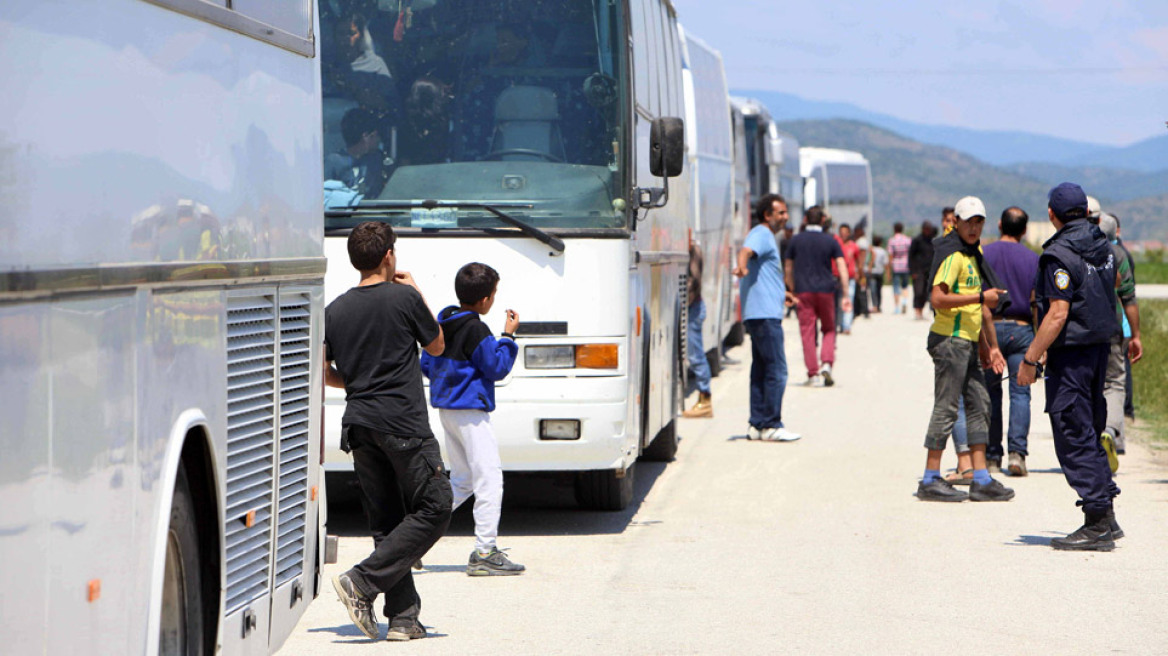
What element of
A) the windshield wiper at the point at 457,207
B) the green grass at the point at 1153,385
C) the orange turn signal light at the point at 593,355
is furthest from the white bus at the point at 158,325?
the green grass at the point at 1153,385

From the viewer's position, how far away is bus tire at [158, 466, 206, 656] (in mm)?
4652

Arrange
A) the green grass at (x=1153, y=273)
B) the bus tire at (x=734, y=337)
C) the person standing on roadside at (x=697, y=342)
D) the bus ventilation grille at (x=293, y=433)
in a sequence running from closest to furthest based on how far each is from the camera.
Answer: the bus ventilation grille at (x=293, y=433)
the person standing on roadside at (x=697, y=342)
the bus tire at (x=734, y=337)
the green grass at (x=1153, y=273)

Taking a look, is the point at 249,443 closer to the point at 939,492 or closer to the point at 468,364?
the point at 468,364

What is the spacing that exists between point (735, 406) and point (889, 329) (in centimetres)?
1489

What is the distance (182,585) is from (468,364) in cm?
352

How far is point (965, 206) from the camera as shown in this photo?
35.9 ft

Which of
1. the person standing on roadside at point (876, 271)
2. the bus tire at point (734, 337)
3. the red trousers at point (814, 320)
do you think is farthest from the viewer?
the person standing on roadside at point (876, 271)

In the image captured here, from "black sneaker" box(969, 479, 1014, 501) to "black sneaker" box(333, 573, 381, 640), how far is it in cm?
545

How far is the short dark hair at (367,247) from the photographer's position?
709cm

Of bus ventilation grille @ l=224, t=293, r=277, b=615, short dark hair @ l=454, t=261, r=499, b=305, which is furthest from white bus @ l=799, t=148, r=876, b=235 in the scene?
bus ventilation grille @ l=224, t=293, r=277, b=615

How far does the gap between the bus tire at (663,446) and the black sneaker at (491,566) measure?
4594 mm

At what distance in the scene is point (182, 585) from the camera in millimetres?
4816

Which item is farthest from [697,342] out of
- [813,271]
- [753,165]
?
[753,165]

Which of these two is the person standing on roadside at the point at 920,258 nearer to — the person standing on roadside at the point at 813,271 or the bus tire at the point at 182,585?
the person standing on roadside at the point at 813,271
